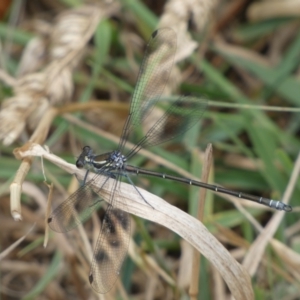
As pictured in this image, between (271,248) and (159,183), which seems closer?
(271,248)

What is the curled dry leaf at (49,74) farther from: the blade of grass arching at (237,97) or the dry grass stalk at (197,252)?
the dry grass stalk at (197,252)

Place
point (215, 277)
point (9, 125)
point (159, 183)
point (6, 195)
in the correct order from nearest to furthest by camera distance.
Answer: point (9, 125)
point (215, 277)
point (159, 183)
point (6, 195)

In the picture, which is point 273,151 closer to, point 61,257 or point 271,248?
point 271,248

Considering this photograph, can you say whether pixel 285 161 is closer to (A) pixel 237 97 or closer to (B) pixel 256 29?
(A) pixel 237 97

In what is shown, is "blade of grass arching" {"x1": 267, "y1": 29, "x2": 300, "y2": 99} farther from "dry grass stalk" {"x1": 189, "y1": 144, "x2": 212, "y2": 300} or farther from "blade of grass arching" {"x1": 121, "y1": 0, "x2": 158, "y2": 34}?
"dry grass stalk" {"x1": 189, "y1": 144, "x2": 212, "y2": 300}

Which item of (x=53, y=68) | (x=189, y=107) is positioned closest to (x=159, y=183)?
(x=189, y=107)

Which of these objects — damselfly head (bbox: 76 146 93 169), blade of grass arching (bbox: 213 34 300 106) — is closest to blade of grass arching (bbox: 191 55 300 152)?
blade of grass arching (bbox: 213 34 300 106)

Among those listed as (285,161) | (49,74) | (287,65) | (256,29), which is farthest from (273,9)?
(49,74)
